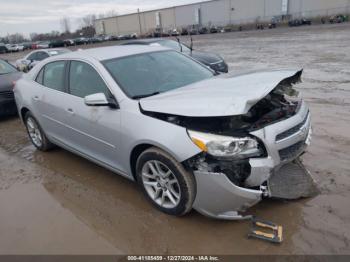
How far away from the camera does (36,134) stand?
5418 mm

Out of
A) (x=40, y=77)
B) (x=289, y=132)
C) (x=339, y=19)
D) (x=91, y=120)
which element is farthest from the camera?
(x=339, y=19)

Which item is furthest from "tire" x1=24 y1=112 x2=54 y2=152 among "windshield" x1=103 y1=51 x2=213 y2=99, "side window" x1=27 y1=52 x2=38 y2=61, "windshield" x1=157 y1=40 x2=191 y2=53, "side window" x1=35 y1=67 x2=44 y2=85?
"side window" x1=27 y1=52 x2=38 y2=61

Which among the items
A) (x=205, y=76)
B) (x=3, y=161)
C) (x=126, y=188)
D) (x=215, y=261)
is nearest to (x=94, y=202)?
(x=126, y=188)

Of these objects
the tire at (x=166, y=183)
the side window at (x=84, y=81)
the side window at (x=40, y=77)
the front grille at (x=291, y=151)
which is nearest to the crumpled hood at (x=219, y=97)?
the tire at (x=166, y=183)

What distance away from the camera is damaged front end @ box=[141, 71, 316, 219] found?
109 inches

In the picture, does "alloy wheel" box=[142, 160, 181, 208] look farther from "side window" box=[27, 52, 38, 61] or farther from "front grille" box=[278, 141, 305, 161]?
"side window" box=[27, 52, 38, 61]

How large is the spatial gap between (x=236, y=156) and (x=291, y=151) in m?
0.67

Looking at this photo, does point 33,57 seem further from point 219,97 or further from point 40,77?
point 219,97

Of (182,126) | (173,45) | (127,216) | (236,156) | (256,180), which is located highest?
(173,45)

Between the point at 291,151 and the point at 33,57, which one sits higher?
the point at 33,57

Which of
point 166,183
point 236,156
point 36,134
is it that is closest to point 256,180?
point 236,156

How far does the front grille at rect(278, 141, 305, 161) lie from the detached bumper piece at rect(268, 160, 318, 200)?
0.27 m

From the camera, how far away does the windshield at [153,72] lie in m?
3.65

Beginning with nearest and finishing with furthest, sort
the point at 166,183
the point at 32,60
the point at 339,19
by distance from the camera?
1. the point at 166,183
2. the point at 32,60
3. the point at 339,19
